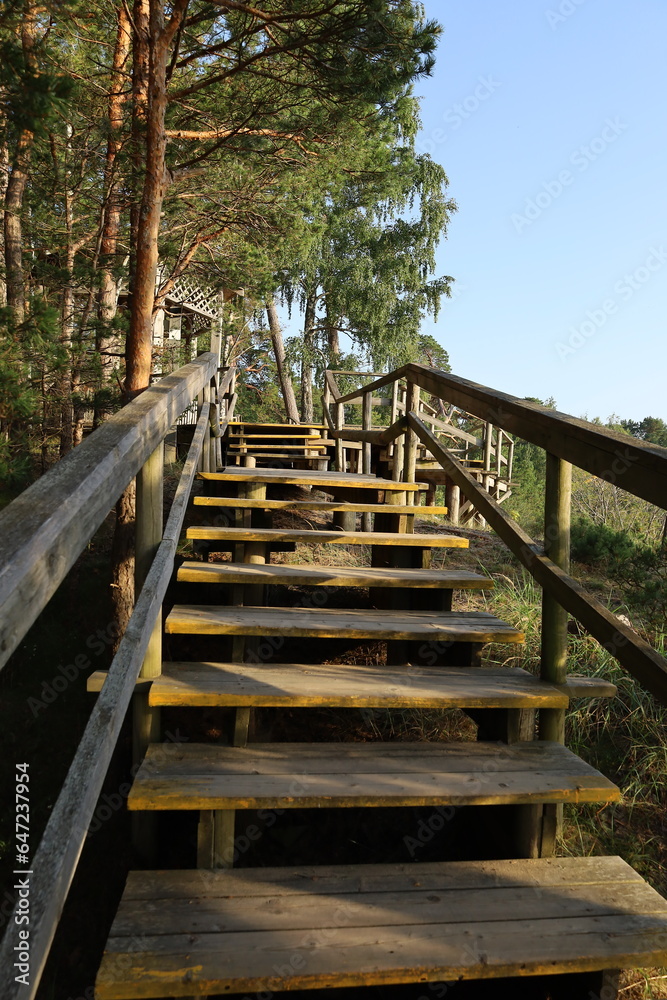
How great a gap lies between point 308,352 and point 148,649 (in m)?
18.1

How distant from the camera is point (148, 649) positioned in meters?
2.05

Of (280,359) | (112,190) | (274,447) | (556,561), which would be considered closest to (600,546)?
(274,447)

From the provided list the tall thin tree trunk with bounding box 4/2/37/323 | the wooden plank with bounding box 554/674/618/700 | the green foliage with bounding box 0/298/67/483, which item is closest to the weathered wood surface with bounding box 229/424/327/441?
the tall thin tree trunk with bounding box 4/2/37/323

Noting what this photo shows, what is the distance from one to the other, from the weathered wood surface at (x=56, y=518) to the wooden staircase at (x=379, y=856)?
2.58ft

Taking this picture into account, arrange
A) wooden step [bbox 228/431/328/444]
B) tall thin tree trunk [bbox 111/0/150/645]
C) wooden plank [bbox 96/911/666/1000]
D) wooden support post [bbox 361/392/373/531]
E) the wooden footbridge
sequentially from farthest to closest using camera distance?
wooden step [bbox 228/431/328/444], wooden support post [bbox 361/392/373/531], tall thin tree trunk [bbox 111/0/150/645], wooden plank [bbox 96/911/666/1000], the wooden footbridge

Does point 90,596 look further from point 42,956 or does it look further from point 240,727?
point 42,956

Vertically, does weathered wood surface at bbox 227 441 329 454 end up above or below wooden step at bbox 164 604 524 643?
above

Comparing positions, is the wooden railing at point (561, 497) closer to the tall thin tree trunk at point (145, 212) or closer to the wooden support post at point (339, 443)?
the tall thin tree trunk at point (145, 212)

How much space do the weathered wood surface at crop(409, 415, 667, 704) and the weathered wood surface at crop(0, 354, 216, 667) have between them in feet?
4.35

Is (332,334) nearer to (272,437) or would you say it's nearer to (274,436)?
(272,437)

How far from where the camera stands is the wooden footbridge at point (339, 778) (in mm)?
1222

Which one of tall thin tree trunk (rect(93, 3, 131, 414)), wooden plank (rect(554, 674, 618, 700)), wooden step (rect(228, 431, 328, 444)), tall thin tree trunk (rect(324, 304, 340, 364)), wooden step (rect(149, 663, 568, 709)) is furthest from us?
tall thin tree trunk (rect(324, 304, 340, 364))

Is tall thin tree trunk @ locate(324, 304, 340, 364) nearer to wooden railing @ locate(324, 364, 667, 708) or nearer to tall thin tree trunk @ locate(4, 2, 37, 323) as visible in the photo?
tall thin tree trunk @ locate(4, 2, 37, 323)

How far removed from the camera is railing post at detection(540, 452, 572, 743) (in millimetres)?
2221
